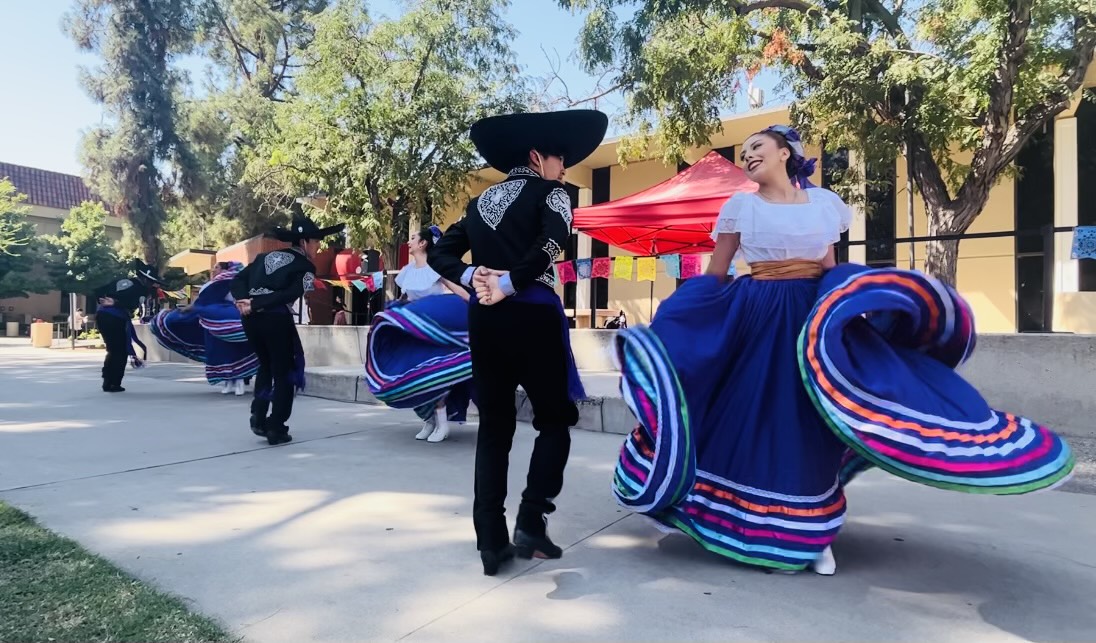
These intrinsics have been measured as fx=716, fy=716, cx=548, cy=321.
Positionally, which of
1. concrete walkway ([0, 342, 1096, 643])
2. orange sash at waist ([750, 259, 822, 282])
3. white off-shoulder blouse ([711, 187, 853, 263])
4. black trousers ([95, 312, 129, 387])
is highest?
white off-shoulder blouse ([711, 187, 853, 263])

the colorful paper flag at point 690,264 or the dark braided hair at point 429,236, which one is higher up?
the colorful paper flag at point 690,264

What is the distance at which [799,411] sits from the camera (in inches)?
104

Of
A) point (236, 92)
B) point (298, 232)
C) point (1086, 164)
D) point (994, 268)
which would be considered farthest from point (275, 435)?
point (236, 92)

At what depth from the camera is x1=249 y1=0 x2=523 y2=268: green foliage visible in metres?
12.7

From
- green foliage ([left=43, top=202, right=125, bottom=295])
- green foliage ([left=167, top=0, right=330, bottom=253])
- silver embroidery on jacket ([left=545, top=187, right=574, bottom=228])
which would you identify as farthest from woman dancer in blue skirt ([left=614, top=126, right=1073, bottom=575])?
green foliage ([left=43, top=202, right=125, bottom=295])

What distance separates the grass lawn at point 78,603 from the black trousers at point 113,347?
6.64 metres

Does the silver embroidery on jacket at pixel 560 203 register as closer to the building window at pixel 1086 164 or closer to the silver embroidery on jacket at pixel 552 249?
the silver embroidery on jacket at pixel 552 249

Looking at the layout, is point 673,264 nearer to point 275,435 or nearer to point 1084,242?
point 1084,242

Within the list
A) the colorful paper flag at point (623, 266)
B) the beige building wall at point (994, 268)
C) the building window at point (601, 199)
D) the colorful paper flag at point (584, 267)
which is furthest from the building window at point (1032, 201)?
the building window at point (601, 199)

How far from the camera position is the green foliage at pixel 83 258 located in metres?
28.7

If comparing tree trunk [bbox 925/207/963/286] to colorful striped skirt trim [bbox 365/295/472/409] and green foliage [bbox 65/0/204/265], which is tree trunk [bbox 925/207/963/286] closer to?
colorful striped skirt trim [bbox 365/295/472/409]

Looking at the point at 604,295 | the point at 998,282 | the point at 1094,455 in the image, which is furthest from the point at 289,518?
the point at 604,295

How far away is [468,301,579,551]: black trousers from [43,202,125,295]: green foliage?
30.7 meters

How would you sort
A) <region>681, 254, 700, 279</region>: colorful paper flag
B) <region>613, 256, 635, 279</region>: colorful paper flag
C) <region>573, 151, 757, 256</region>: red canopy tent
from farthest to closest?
1. <region>573, 151, 757, 256</region>: red canopy tent
2. <region>613, 256, 635, 279</region>: colorful paper flag
3. <region>681, 254, 700, 279</region>: colorful paper flag
